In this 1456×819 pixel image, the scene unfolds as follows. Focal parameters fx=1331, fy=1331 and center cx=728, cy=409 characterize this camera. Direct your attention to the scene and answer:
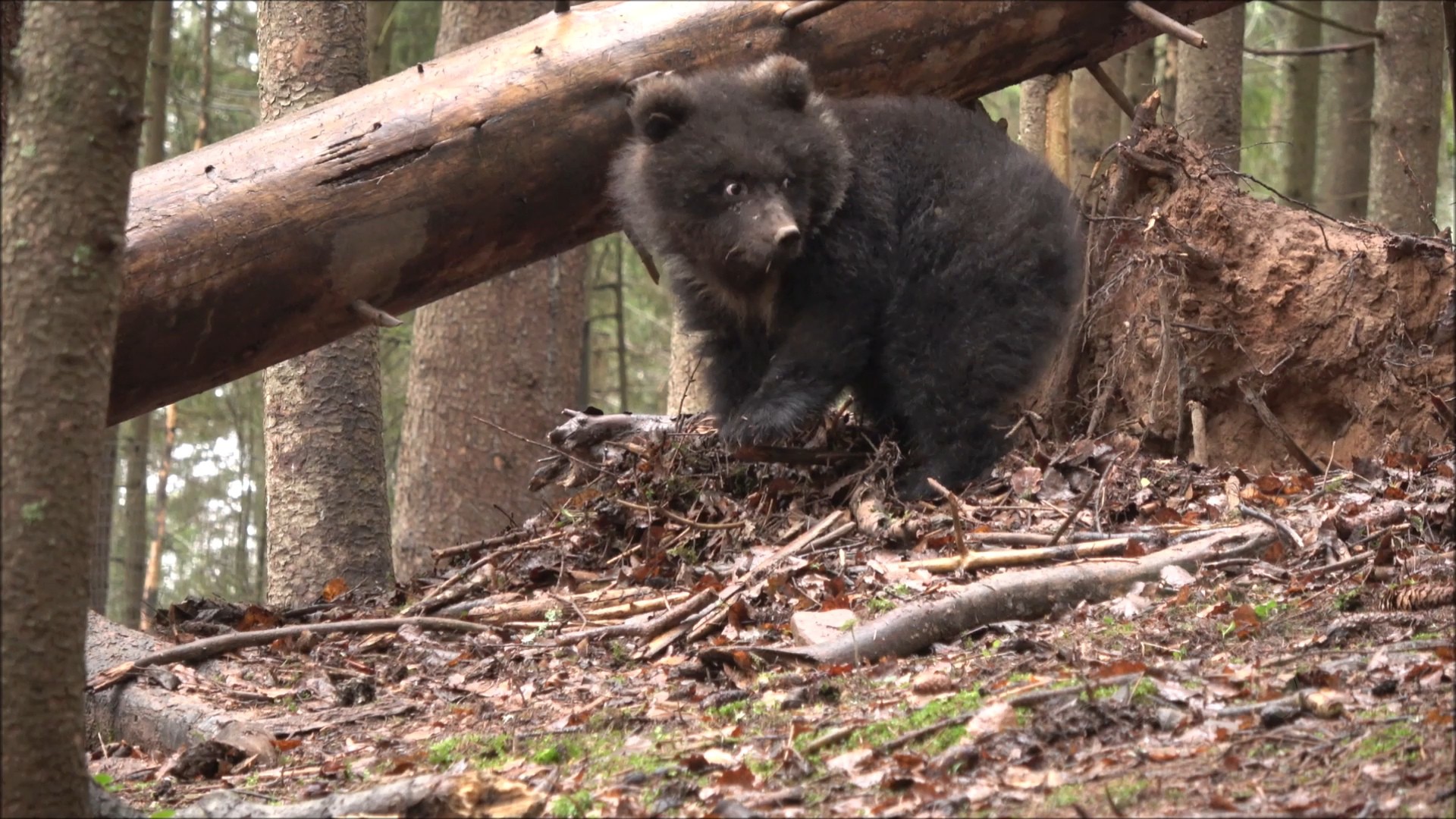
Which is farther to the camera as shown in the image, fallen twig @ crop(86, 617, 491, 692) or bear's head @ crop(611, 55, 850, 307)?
bear's head @ crop(611, 55, 850, 307)

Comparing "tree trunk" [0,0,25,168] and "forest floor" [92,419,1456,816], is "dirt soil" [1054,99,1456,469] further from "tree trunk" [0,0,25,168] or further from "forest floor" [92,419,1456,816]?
"tree trunk" [0,0,25,168]

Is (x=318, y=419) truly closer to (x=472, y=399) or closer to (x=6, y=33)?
(x=472, y=399)

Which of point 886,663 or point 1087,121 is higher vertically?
point 1087,121

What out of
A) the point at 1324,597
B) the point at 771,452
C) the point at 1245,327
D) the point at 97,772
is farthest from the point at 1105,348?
the point at 97,772

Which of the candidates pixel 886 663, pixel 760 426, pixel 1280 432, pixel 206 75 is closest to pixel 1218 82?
pixel 1280 432

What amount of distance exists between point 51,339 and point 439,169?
363 centimetres

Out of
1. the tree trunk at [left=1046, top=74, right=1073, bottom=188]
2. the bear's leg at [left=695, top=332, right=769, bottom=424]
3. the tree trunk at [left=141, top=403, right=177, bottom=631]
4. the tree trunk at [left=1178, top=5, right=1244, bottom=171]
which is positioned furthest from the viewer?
the tree trunk at [left=141, top=403, right=177, bottom=631]

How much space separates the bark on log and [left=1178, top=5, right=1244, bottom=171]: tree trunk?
2407 millimetres

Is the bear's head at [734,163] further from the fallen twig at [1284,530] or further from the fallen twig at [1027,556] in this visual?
the fallen twig at [1284,530]

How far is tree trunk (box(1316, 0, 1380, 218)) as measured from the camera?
42.2ft

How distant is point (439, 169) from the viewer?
648 centimetres

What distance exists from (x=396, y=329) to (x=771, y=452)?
371 inches

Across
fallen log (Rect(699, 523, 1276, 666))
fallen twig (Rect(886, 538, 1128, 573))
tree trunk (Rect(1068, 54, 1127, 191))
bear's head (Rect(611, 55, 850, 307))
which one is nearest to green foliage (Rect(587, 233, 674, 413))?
tree trunk (Rect(1068, 54, 1127, 191))

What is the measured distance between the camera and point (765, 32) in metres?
7.20
